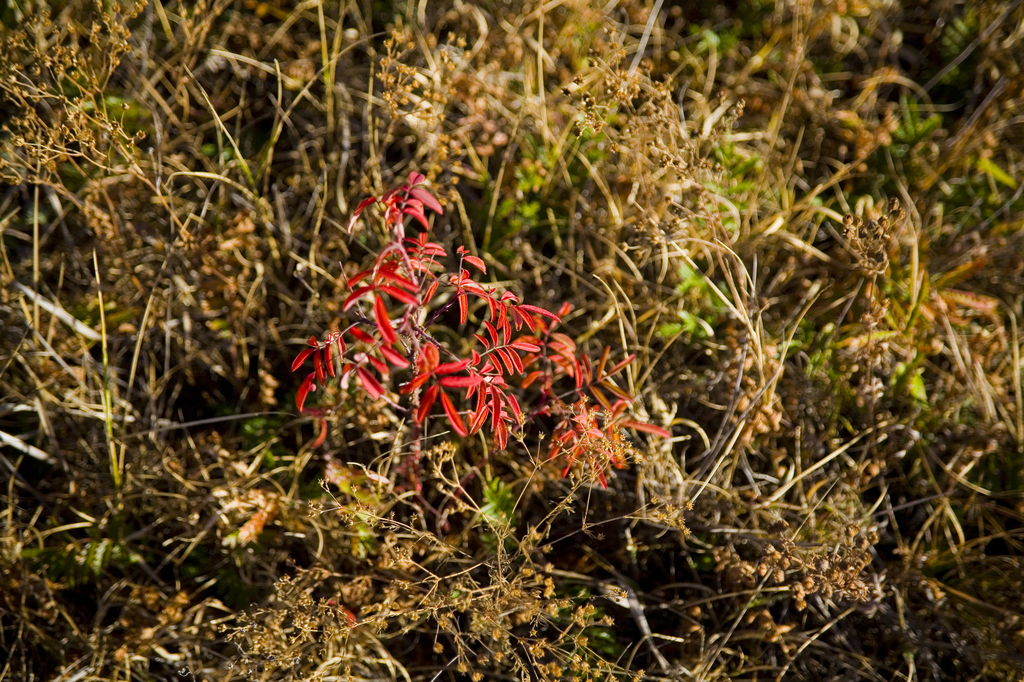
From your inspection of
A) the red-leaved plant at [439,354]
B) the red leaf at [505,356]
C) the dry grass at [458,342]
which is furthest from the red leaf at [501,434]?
the dry grass at [458,342]

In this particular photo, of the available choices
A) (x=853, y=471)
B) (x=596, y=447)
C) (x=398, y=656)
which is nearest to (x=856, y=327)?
(x=853, y=471)

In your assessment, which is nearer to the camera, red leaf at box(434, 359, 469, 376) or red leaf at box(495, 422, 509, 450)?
red leaf at box(434, 359, 469, 376)

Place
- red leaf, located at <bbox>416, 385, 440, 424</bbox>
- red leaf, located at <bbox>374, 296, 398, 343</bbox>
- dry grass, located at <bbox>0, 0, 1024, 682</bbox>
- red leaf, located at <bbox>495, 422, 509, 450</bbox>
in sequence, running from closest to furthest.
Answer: red leaf, located at <bbox>374, 296, 398, 343</bbox>
red leaf, located at <bbox>416, 385, 440, 424</bbox>
red leaf, located at <bbox>495, 422, 509, 450</bbox>
dry grass, located at <bbox>0, 0, 1024, 682</bbox>

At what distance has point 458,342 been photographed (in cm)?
233

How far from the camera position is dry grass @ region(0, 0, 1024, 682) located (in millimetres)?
1926

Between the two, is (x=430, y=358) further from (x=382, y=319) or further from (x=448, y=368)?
(x=382, y=319)

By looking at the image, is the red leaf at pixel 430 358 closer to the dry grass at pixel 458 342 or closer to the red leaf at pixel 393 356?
the red leaf at pixel 393 356

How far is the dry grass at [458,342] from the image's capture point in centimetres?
193

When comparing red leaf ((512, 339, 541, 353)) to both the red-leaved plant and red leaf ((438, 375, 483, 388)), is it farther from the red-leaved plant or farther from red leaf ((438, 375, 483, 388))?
red leaf ((438, 375, 483, 388))

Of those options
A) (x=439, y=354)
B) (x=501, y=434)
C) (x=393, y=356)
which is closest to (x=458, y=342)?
(x=439, y=354)

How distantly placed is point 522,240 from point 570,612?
1328 millimetres

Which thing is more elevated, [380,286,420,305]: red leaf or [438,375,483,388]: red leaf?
[380,286,420,305]: red leaf

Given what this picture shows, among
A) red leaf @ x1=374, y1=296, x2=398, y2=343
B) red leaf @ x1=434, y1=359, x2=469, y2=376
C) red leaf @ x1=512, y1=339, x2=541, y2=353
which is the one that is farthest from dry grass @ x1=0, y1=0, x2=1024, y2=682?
red leaf @ x1=374, y1=296, x2=398, y2=343

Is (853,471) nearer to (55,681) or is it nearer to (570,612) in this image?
(570,612)
